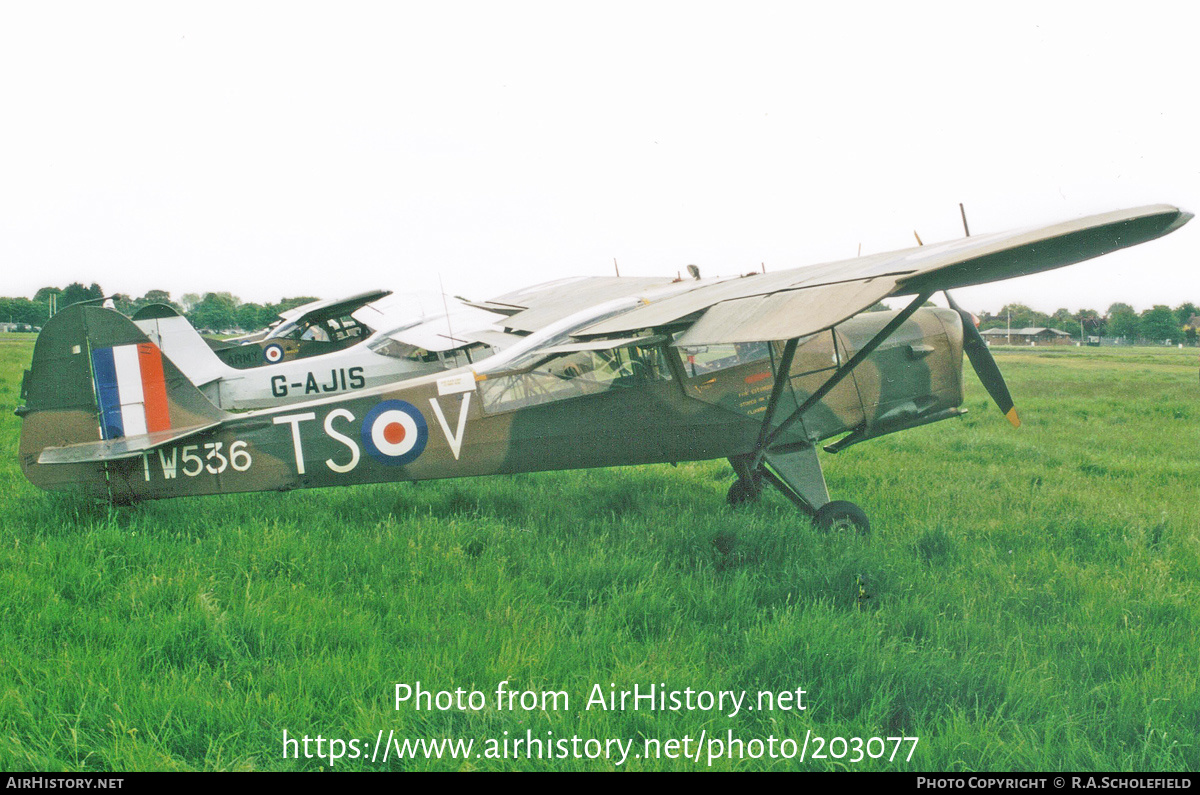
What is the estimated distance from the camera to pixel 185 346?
1045cm

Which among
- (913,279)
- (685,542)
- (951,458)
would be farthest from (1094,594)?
(951,458)

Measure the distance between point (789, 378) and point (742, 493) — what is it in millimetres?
1314

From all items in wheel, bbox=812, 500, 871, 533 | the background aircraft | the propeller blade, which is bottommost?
wheel, bbox=812, 500, 871, 533

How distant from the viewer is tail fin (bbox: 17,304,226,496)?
4520 mm

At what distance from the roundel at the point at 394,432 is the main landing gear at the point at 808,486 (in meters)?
2.80

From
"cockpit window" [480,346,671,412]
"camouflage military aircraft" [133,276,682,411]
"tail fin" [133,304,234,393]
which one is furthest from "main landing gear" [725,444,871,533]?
"tail fin" [133,304,234,393]

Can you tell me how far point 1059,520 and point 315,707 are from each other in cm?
598

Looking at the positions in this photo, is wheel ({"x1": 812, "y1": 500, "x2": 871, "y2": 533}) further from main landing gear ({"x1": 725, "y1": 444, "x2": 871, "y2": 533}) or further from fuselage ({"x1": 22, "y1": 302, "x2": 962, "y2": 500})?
fuselage ({"x1": 22, "y1": 302, "x2": 962, "y2": 500})

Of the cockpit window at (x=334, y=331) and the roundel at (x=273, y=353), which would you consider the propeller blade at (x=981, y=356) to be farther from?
the roundel at (x=273, y=353)

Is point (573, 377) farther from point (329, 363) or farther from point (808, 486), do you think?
point (329, 363)

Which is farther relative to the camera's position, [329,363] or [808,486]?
[329,363]

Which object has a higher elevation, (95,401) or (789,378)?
(95,401)

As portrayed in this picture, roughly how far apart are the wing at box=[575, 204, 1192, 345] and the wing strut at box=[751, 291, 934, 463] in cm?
39

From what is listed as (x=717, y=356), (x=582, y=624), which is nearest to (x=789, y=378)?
(x=717, y=356)
